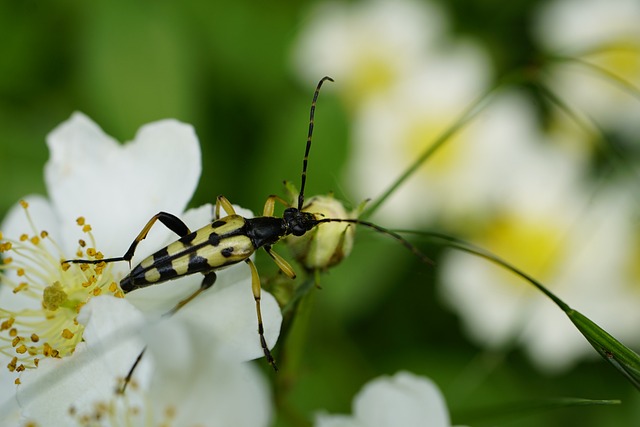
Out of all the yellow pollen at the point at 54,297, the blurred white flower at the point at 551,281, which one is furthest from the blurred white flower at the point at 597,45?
the yellow pollen at the point at 54,297

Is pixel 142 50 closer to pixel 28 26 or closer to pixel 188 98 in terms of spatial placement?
pixel 188 98

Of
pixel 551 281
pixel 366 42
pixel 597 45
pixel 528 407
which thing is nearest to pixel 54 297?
pixel 528 407

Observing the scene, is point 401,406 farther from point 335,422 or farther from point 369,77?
point 369,77

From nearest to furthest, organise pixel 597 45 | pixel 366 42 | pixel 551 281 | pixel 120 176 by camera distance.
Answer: pixel 120 176, pixel 551 281, pixel 597 45, pixel 366 42

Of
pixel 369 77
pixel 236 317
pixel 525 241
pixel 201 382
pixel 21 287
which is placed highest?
pixel 369 77

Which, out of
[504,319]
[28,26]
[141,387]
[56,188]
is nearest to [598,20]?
[504,319]

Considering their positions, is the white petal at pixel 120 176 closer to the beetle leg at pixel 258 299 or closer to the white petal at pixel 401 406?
the beetle leg at pixel 258 299
